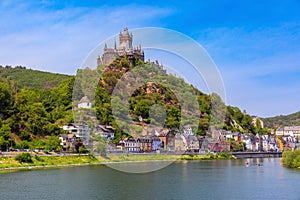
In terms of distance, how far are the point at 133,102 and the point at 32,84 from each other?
183 ft

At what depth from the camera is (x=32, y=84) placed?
363 feet

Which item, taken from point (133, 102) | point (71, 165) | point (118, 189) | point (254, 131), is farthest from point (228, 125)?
point (118, 189)

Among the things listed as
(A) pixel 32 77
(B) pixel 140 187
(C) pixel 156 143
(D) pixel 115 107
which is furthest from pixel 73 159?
(A) pixel 32 77

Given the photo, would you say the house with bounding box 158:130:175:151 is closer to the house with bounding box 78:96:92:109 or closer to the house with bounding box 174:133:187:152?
the house with bounding box 174:133:187:152

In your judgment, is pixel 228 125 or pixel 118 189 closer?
pixel 118 189

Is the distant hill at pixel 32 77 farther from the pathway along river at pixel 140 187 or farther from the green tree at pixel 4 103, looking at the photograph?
the pathway along river at pixel 140 187

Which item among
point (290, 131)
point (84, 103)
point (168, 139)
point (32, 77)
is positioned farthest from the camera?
point (290, 131)

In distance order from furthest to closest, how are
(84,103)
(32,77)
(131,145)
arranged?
(32,77) → (84,103) → (131,145)

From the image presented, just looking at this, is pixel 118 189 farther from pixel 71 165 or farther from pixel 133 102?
pixel 133 102

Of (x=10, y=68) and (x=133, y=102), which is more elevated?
(x=10, y=68)

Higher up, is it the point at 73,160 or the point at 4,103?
the point at 4,103

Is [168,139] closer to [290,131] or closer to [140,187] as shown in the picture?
[140,187]

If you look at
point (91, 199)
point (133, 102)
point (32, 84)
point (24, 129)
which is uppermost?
point (32, 84)

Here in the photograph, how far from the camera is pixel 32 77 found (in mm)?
120875
